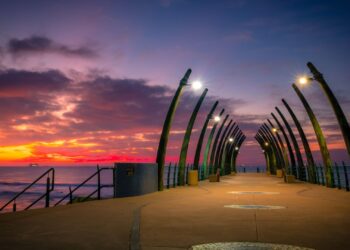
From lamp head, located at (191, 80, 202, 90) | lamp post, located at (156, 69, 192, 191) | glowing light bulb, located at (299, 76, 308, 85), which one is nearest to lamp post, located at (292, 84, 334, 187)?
glowing light bulb, located at (299, 76, 308, 85)

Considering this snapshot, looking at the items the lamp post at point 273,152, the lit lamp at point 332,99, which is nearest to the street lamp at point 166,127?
the lit lamp at point 332,99

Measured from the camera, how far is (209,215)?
9977 millimetres

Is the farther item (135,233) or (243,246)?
(135,233)

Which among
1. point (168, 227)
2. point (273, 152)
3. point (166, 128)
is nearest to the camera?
point (168, 227)

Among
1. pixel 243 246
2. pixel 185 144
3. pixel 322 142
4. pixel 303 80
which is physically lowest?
pixel 243 246

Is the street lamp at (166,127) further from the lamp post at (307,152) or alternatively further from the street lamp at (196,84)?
the lamp post at (307,152)

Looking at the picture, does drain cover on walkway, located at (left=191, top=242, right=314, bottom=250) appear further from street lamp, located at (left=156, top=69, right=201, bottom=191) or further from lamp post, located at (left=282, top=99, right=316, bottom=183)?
lamp post, located at (left=282, top=99, right=316, bottom=183)

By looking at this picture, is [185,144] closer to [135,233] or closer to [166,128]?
[166,128]

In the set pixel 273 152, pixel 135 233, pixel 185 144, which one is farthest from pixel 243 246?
pixel 273 152

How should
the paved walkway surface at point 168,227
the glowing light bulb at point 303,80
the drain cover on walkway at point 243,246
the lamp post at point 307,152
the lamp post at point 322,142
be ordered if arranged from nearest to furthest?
the drain cover on walkway at point 243,246 < the paved walkway surface at point 168,227 < the glowing light bulb at point 303,80 < the lamp post at point 322,142 < the lamp post at point 307,152

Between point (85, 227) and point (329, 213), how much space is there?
6810mm

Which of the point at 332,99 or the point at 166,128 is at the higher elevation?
the point at 332,99

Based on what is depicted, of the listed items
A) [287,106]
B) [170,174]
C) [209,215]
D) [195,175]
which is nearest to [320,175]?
[287,106]

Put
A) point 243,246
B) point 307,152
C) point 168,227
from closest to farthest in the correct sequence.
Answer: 1. point 243,246
2. point 168,227
3. point 307,152
